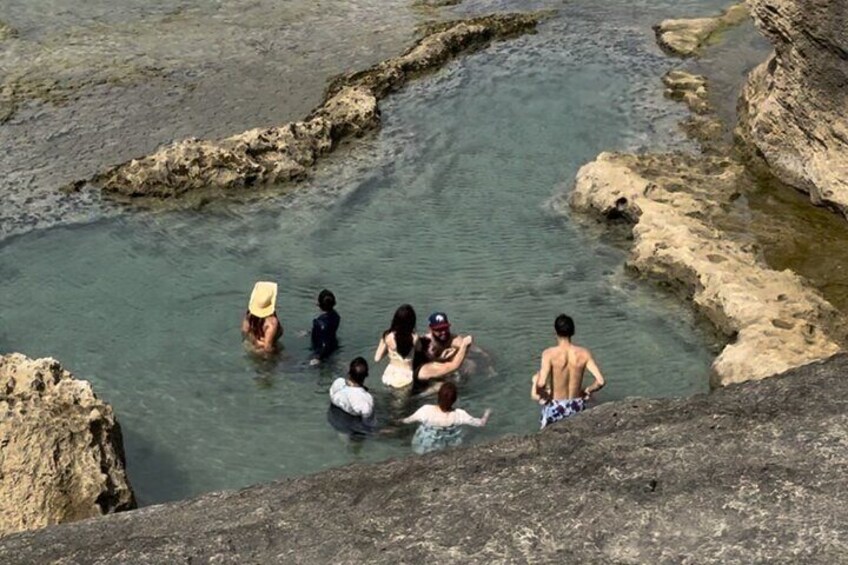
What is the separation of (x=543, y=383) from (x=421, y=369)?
150cm

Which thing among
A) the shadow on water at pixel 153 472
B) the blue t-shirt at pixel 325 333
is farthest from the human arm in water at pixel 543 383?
the shadow on water at pixel 153 472

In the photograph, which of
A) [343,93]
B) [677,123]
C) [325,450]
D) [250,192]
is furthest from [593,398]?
[343,93]

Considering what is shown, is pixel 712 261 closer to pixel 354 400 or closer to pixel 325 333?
pixel 325 333

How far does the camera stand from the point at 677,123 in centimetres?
1805

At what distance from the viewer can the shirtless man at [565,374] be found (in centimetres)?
1072

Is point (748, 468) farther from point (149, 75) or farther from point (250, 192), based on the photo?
point (149, 75)

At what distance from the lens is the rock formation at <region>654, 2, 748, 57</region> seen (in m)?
21.4

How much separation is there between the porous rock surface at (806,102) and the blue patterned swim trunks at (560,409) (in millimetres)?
5956

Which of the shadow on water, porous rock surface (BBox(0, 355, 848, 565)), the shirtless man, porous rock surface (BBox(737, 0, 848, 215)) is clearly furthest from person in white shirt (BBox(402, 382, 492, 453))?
porous rock surface (BBox(737, 0, 848, 215))

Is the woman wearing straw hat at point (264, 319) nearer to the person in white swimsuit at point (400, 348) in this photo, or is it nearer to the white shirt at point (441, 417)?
the person in white swimsuit at point (400, 348)

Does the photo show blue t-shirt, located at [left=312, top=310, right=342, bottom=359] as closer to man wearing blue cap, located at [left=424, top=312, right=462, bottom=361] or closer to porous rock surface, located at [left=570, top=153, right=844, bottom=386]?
man wearing blue cap, located at [left=424, top=312, right=462, bottom=361]

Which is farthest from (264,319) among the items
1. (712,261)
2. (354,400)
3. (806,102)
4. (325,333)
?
(806,102)

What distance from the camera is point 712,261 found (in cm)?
1330

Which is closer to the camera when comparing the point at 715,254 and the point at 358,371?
the point at 358,371
